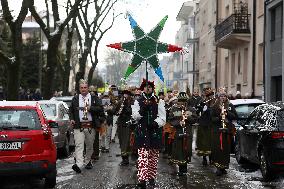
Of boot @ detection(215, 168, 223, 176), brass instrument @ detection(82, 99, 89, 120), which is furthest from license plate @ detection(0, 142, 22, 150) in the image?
boot @ detection(215, 168, 223, 176)

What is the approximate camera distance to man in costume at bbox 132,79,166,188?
10.5 metres

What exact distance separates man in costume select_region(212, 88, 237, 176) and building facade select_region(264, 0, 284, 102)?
43.6ft

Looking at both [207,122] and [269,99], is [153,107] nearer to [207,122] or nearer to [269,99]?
[207,122]

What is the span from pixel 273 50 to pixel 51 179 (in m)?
18.6

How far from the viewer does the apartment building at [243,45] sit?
100 ft

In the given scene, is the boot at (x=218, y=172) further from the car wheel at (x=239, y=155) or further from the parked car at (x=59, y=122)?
the parked car at (x=59, y=122)

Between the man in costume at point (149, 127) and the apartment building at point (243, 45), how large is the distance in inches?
671

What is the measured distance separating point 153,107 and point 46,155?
2.05m

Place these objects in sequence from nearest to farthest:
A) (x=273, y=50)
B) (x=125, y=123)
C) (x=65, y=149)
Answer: (x=125, y=123) < (x=65, y=149) < (x=273, y=50)

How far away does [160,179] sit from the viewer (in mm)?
11609

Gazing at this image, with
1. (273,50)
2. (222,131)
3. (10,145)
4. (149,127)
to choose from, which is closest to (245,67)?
(273,50)

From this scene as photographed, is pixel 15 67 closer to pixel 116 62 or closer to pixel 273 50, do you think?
pixel 273 50

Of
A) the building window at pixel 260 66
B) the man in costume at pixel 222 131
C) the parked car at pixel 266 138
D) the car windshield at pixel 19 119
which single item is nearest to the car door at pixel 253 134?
the parked car at pixel 266 138

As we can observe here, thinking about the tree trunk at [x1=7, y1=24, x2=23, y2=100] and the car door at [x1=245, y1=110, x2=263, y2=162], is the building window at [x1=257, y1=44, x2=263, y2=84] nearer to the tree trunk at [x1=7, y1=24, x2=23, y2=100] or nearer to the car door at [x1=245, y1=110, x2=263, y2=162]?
the tree trunk at [x1=7, y1=24, x2=23, y2=100]
